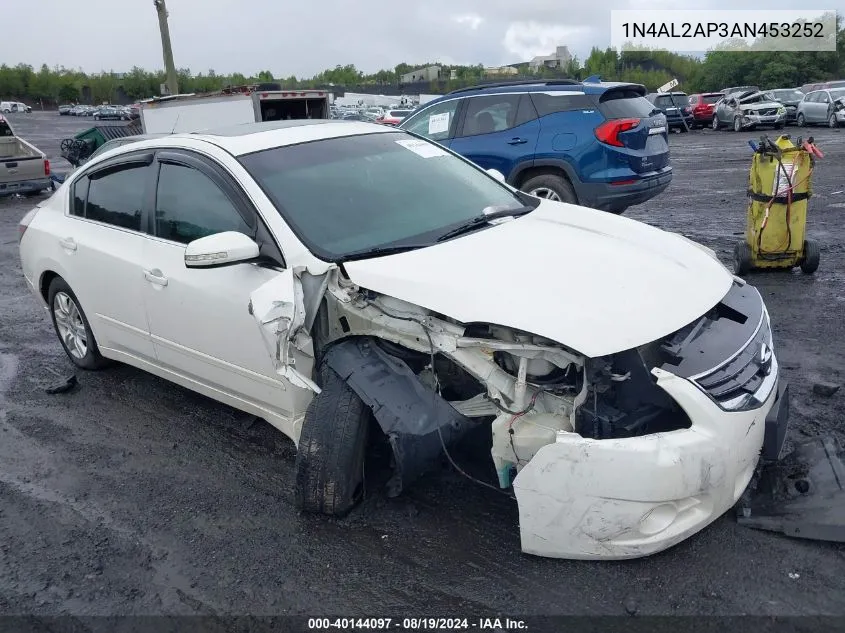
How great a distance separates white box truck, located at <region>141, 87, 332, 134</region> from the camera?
44.8ft

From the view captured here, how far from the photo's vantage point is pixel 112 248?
4.23m

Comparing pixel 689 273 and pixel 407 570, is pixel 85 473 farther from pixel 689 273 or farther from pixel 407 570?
pixel 689 273

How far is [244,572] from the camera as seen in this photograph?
2.97 metres

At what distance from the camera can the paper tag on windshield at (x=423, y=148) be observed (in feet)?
14.1

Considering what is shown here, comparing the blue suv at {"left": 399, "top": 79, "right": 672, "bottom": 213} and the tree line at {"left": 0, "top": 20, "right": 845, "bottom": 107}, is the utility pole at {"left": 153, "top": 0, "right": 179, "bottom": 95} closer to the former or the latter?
the tree line at {"left": 0, "top": 20, "right": 845, "bottom": 107}

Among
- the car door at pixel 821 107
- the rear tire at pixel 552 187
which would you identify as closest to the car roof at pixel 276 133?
the rear tire at pixel 552 187

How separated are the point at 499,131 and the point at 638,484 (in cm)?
Answer: 648

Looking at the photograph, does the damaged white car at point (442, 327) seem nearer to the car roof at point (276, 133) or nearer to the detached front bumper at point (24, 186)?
the car roof at point (276, 133)

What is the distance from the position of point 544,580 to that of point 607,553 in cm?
27

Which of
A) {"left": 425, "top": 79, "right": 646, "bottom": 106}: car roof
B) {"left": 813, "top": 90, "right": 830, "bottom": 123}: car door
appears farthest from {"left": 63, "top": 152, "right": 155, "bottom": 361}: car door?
{"left": 813, "top": 90, "right": 830, "bottom": 123}: car door

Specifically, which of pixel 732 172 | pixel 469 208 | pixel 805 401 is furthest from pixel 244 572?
pixel 732 172

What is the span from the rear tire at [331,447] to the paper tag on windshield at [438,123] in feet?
20.6

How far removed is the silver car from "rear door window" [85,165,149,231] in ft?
79.3

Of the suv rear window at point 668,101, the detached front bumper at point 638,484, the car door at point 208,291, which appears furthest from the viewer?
the suv rear window at point 668,101
